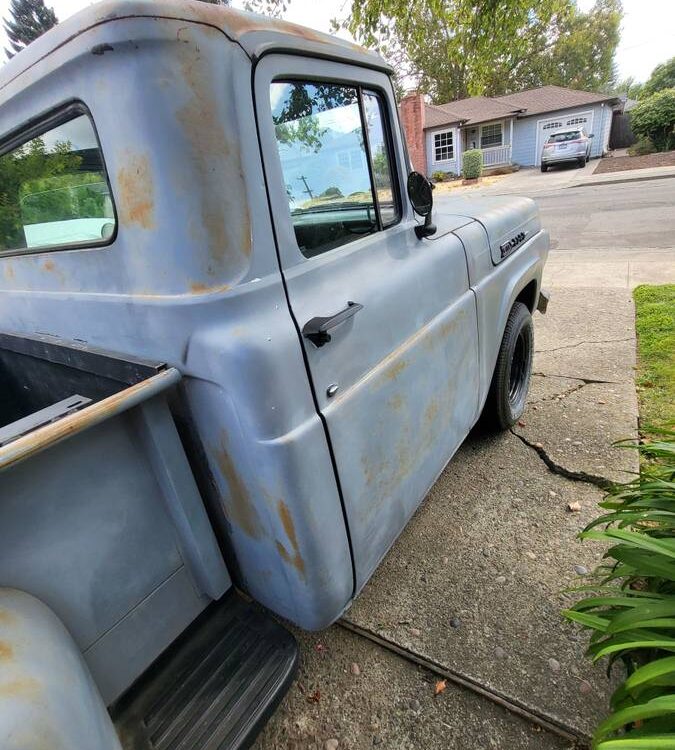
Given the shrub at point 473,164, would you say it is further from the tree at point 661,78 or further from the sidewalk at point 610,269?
the sidewalk at point 610,269

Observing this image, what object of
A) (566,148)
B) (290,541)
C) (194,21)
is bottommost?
(290,541)

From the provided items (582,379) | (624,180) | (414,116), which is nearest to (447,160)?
(414,116)

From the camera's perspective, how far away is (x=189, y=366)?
125cm

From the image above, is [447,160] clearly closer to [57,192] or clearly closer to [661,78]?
[661,78]

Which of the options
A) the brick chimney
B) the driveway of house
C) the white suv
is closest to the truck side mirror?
the driveway of house

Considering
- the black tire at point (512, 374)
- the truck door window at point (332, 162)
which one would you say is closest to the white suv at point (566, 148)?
the black tire at point (512, 374)

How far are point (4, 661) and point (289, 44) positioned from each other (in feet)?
5.48

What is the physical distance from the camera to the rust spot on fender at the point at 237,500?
132cm

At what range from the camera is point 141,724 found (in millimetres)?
1308

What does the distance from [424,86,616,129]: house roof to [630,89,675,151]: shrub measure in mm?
2267

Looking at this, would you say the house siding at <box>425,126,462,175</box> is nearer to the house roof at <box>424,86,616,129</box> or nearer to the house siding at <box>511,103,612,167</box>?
the house roof at <box>424,86,616,129</box>

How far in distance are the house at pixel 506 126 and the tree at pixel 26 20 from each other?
23.6 meters

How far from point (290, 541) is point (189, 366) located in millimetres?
571

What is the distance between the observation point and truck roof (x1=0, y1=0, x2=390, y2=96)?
1.07m
